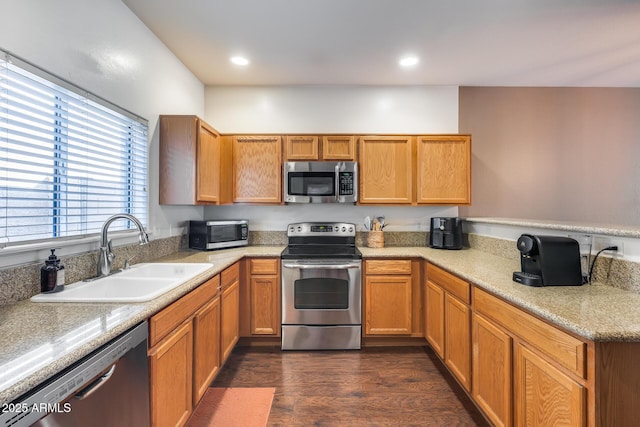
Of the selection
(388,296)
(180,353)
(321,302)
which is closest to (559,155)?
(388,296)

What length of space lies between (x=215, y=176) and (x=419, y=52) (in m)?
2.17

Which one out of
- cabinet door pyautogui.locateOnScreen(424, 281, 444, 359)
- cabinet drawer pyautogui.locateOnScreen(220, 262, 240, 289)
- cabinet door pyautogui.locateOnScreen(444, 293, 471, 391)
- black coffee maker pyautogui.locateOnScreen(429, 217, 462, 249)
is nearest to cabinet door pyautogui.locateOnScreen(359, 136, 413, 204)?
black coffee maker pyautogui.locateOnScreen(429, 217, 462, 249)

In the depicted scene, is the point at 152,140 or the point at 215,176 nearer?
the point at 152,140

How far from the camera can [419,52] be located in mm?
2512

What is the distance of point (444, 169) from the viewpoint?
2.93m

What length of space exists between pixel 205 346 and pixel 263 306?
2.75 feet

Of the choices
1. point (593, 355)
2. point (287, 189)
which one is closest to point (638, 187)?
point (593, 355)

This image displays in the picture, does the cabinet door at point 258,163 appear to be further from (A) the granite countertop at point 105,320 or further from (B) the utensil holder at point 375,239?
(A) the granite countertop at point 105,320

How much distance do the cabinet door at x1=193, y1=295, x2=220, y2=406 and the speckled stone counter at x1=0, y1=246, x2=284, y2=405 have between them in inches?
15.8

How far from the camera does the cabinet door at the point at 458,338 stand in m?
1.86

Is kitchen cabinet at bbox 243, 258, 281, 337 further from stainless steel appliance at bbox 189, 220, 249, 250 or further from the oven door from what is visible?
stainless steel appliance at bbox 189, 220, 249, 250

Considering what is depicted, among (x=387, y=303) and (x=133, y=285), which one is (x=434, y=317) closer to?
(x=387, y=303)

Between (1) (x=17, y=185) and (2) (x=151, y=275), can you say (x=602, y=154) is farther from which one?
(1) (x=17, y=185)

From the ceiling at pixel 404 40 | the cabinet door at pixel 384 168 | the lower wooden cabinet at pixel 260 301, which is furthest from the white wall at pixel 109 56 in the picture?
the cabinet door at pixel 384 168
